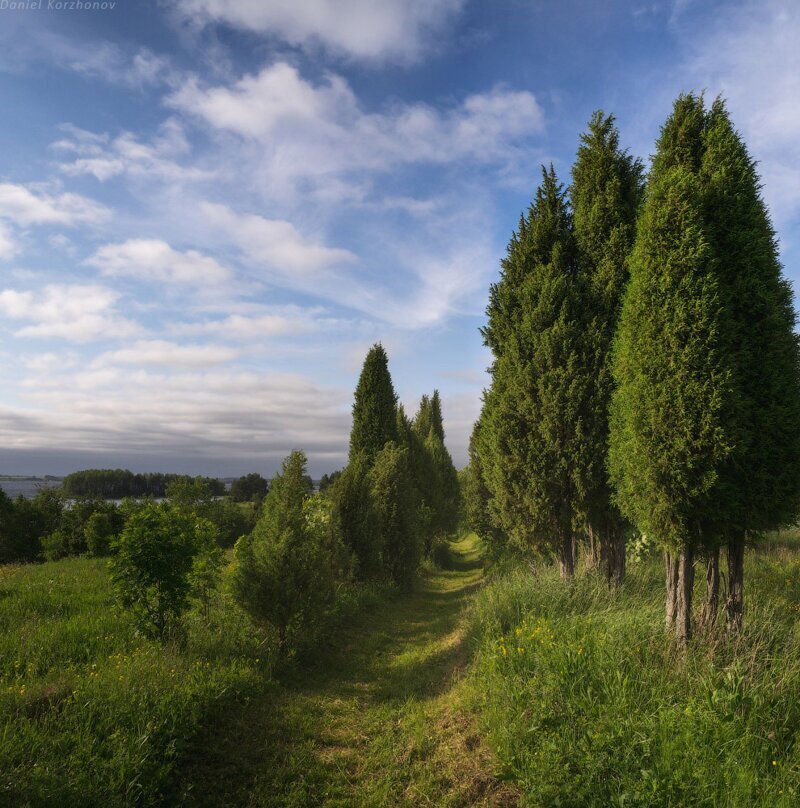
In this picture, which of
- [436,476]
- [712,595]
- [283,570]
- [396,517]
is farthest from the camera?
[436,476]

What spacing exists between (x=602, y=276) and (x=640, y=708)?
7.29m

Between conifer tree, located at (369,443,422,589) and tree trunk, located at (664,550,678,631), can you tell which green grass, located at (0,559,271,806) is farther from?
conifer tree, located at (369,443,422,589)

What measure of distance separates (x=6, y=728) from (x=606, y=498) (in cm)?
908

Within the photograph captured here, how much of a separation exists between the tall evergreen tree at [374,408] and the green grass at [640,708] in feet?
46.8

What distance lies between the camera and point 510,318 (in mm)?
10125

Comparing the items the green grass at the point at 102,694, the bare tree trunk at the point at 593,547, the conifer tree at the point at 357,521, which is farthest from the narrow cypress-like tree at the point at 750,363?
the conifer tree at the point at 357,521

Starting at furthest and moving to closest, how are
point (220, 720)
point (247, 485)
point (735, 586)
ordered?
1. point (247, 485)
2. point (735, 586)
3. point (220, 720)

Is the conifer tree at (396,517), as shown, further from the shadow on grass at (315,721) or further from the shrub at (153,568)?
the shrub at (153,568)

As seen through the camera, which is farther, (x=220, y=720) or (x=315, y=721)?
(x=315, y=721)

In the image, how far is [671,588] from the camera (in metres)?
6.34

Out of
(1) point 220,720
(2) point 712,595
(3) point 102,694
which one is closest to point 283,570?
(1) point 220,720

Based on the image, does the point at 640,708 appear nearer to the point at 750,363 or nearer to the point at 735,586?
the point at 735,586

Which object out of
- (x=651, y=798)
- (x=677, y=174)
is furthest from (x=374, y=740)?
(x=677, y=174)

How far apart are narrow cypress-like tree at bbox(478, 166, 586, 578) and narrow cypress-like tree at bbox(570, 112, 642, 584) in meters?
0.28
